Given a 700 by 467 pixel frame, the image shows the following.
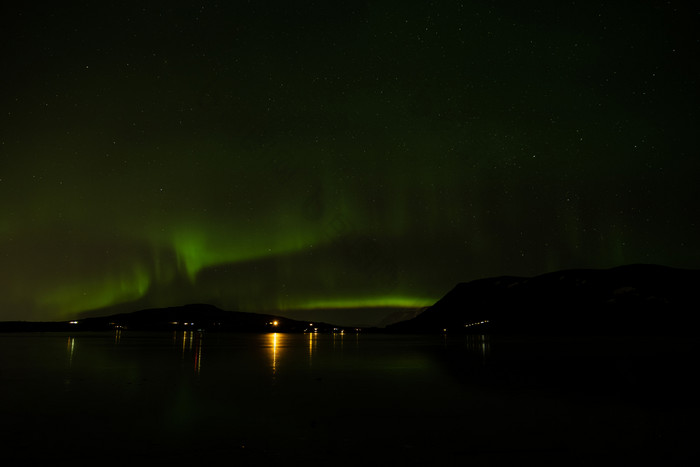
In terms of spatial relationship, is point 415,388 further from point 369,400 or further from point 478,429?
point 478,429

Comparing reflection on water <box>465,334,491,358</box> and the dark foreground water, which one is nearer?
the dark foreground water

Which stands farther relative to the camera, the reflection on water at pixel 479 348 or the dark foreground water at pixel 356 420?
the reflection on water at pixel 479 348

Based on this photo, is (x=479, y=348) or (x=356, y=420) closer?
(x=356, y=420)

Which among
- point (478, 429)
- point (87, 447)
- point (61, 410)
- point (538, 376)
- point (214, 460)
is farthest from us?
point (538, 376)

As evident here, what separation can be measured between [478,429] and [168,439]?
317 inches

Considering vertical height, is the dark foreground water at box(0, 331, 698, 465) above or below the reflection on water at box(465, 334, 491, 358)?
below

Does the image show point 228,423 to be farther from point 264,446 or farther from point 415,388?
point 415,388

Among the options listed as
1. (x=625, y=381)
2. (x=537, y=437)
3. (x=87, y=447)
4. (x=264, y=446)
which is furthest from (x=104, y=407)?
(x=625, y=381)

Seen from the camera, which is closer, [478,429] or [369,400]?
[478,429]

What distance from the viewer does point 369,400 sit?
917 inches

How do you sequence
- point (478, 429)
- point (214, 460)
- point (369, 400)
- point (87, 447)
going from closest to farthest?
point (214, 460)
point (87, 447)
point (478, 429)
point (369, 400)

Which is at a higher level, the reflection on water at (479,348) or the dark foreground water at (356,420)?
the reflection on water at (479,348)

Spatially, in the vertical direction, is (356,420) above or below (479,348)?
below

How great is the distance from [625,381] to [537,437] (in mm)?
17321
